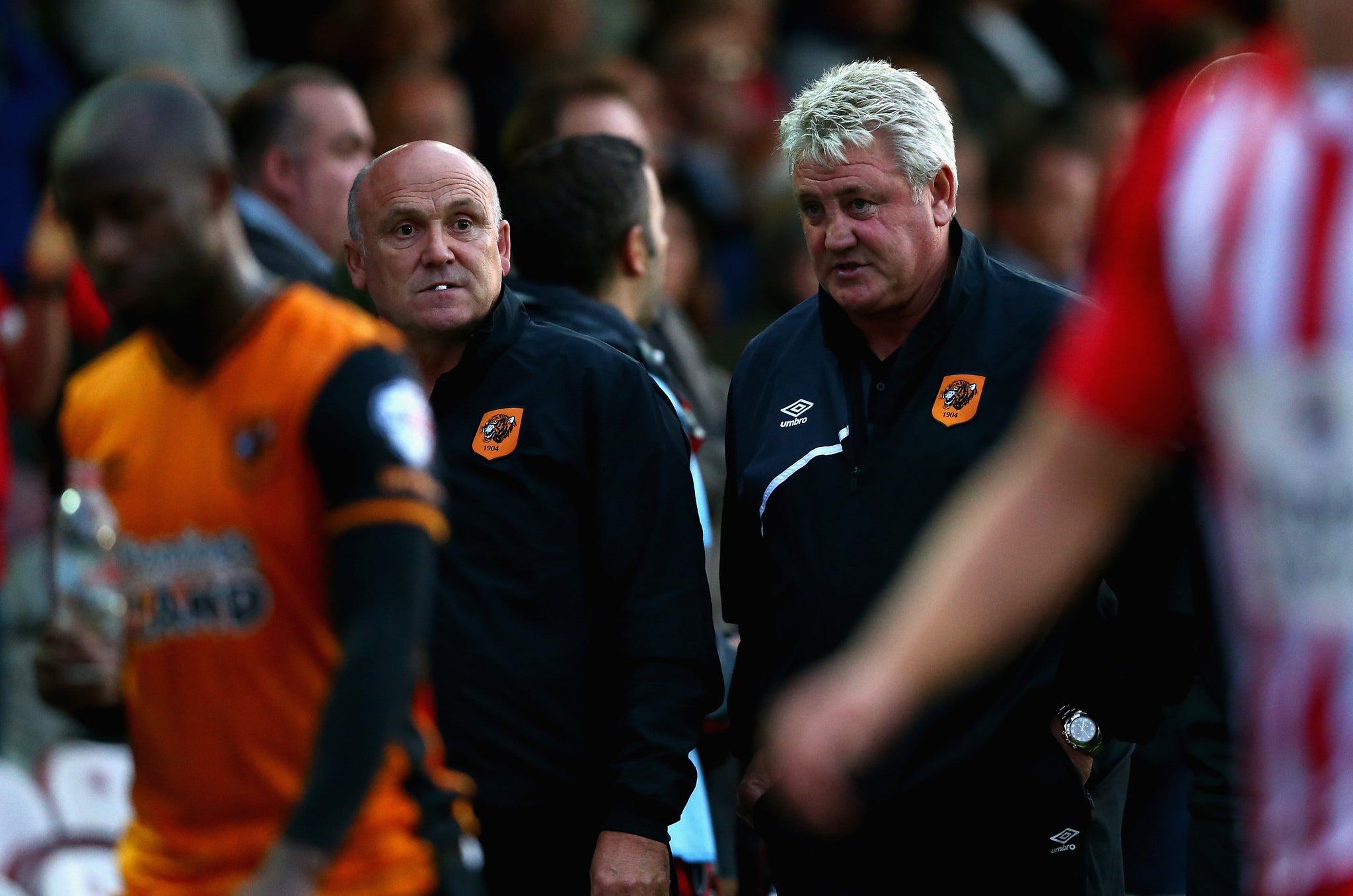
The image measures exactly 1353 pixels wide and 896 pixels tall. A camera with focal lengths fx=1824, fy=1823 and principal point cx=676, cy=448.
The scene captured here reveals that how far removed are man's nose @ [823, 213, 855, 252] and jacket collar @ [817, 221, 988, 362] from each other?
16 cm

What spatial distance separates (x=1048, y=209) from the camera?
27.8 feet

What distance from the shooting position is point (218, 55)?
8.11 metres

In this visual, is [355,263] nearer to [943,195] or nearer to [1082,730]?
[943,195]

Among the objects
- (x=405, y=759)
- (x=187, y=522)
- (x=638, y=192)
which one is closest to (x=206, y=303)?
(x=187, y=522)

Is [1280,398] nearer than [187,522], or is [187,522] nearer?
[1280,398]

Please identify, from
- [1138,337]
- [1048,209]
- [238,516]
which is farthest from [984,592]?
[1048,209]

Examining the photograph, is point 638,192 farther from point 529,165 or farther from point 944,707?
point 944,707

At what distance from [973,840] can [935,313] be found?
1.07 m

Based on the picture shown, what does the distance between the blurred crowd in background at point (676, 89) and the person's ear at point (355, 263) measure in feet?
5.87

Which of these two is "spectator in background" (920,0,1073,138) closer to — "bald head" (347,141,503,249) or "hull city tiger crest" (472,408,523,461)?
"bald head" (347,141,503,249)

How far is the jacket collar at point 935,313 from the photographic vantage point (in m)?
3.75

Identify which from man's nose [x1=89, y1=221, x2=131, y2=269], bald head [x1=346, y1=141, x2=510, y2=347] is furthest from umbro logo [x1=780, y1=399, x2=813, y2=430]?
man's nose [x1=89, y1=221, x2=131, y2=269]

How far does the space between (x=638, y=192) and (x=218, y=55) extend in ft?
14.0

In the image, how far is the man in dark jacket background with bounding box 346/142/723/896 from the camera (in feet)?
11.8
